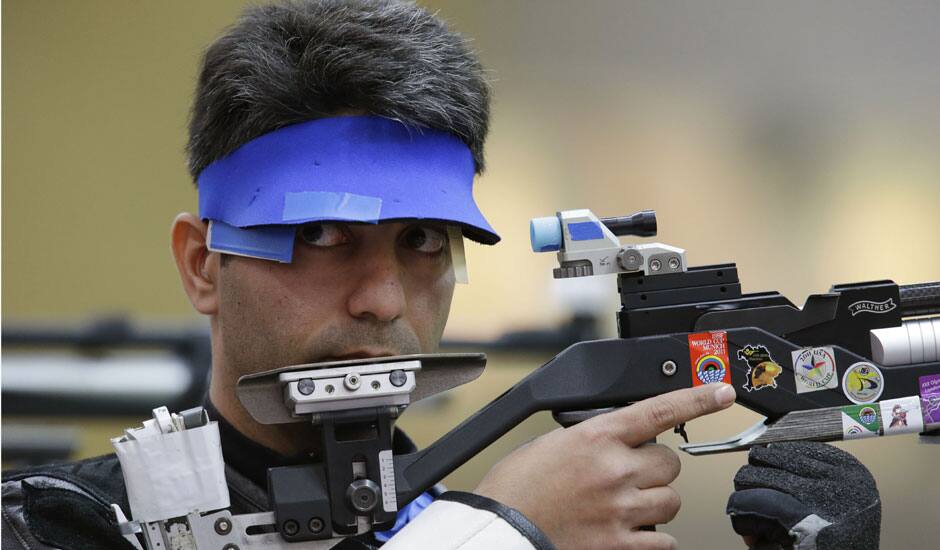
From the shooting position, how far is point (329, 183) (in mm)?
1261

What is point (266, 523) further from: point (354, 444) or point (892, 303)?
point (892, 303)

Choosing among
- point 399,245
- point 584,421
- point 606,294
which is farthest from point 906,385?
point 606,294

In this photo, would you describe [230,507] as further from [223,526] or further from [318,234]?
[318,234]

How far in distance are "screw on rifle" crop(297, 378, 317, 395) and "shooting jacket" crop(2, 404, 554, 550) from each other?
18cm

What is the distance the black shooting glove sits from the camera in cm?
124

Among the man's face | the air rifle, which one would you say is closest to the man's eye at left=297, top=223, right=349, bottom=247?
the man's face

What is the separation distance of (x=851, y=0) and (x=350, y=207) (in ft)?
7.48

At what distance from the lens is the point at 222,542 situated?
1.07 metres

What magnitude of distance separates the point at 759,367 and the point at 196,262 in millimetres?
780

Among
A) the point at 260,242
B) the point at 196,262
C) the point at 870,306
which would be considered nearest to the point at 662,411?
the point at 870,306

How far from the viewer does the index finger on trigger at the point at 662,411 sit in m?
1.12

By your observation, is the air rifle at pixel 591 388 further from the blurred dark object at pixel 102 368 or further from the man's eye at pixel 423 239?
the blurred dark object at pixel 102 368

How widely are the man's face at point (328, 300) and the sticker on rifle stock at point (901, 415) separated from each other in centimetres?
59

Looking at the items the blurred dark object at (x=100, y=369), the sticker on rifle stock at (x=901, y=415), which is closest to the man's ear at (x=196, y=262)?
the sticker on rifle stock at (x=901, y=415)
